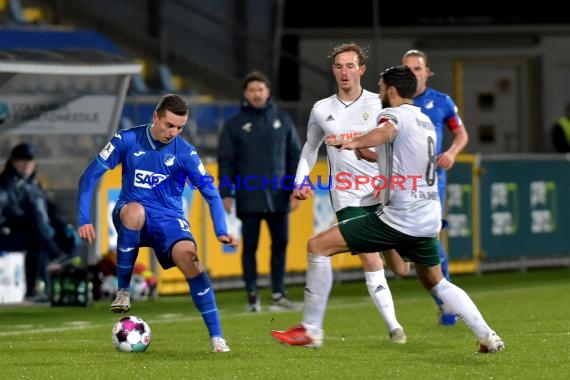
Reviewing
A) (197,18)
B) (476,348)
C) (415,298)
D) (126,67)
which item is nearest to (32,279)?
(126,67)

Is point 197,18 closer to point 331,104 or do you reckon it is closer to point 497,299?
point 497,299

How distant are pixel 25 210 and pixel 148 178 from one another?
5776 millimetres

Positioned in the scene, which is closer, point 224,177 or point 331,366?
point 331,366

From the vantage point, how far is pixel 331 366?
32.7 ft

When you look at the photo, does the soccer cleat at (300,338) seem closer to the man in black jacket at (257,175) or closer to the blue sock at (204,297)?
the blue sock at (204,297)

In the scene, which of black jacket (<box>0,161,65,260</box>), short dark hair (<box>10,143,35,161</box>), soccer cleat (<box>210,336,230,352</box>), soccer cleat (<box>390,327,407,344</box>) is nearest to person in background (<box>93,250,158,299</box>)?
black jacket (<box>0,161,65,260</box>)

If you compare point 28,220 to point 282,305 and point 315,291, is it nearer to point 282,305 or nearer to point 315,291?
point 282,305

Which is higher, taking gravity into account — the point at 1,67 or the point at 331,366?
the point at 1,67

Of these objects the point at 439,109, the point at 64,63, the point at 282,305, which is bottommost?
the point at 282,305

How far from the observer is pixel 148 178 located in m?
10.9

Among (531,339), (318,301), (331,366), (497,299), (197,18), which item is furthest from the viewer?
(197,18)

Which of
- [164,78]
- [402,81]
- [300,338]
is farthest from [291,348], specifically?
[164,78]

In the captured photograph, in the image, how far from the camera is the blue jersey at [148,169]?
10.9 m

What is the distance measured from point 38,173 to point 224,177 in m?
2.69
